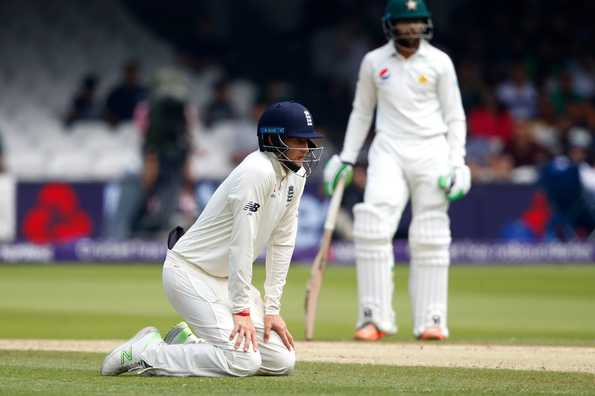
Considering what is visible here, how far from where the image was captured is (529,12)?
69.4 feet

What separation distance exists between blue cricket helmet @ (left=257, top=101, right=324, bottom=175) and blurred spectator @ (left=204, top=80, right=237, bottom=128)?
13165 mm

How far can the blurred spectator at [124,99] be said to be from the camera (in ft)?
63.2

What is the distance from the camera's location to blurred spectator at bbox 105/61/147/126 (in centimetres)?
1925

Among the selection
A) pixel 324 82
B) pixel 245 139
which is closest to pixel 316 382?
pixel 245 139

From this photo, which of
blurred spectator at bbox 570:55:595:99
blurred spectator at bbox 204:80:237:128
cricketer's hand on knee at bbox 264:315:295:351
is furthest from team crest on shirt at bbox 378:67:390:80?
blurred spectator at bbox 570:55:595:99

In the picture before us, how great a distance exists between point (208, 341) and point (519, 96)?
13.7 metres

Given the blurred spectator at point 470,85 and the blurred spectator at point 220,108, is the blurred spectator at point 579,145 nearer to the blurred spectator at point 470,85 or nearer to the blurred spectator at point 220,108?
the blurred spectator at point 470,85

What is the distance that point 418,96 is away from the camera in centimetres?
875

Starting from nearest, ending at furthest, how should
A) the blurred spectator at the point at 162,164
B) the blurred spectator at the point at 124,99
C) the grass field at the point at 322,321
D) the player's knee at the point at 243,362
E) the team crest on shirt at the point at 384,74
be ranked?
the grass field at the point at 322,321 → the player's knee at the point at 243,362 → the team crest on shirt at the point at 384,74 → the blurred spectator at the point at 162,164 → the blurred spectator at the point at 124,99

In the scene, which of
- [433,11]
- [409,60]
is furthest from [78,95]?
[409,60]

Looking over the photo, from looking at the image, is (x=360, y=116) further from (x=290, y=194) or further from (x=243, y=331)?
(x=243, y=331)

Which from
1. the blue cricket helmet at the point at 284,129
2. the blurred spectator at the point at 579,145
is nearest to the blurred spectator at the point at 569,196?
the blurred spectator at the point at 579,145

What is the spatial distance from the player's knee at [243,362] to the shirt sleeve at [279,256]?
220 mm

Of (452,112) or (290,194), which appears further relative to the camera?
(452,112)
